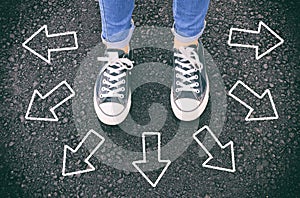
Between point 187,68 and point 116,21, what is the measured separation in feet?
1.24

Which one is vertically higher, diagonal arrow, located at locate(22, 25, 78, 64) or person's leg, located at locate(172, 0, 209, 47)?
person's leg, located at locate(172, 0, 209, 47)

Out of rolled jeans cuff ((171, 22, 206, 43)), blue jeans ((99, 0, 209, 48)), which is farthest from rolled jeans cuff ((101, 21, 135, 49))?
rolled jeans cuff ((171, 22, 206, 43))

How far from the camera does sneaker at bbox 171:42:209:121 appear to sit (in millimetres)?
1563

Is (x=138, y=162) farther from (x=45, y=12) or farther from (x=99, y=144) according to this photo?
(x=45, y=12)

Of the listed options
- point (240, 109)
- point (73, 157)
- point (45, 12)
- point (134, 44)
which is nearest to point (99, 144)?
point (73, 157)

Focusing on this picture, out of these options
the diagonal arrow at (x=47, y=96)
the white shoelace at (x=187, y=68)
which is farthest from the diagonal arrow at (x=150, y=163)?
the diagonal arrow at (x=47, y=96)

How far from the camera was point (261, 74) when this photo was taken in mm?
1729

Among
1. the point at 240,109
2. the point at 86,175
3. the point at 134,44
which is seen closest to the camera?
the point at 86,175

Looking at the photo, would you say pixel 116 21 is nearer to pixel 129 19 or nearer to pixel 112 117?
pixel 129 19

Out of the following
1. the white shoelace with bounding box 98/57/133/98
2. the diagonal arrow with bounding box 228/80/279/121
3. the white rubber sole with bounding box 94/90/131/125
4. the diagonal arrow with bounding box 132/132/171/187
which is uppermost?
the white shoelace with bounding box 98/57/133/98

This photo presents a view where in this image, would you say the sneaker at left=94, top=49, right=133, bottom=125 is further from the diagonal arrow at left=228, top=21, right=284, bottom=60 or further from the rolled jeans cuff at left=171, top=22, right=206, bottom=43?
the diagonal arrow at left=228, top=21, right=284, bottom=60

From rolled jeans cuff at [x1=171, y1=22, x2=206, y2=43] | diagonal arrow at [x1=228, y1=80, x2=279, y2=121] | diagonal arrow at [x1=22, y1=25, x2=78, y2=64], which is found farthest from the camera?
diagonal arrow at [x1=22, y1=25, x2=78, y2=64]

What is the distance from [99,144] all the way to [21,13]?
0.73 meters

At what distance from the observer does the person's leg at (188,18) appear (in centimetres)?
129
